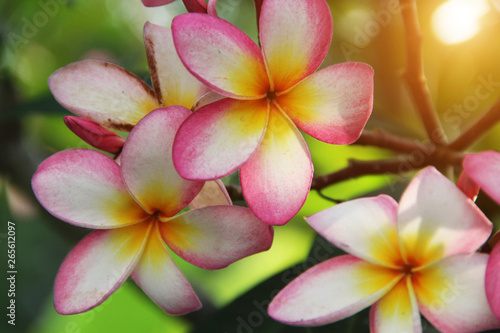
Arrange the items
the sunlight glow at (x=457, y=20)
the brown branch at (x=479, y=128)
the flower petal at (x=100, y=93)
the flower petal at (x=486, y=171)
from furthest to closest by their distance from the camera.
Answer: the sunlight glow at (x=457, y=20), the brown branch at (x=479, y=128), the flower petal at (x=100, y=93), the flower petal at (x=486, y=171)

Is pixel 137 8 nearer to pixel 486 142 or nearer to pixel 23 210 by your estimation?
pixel 23 210

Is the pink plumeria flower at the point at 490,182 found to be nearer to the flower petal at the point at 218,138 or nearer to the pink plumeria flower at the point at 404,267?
the pink plumeria flower at the point at 404,267

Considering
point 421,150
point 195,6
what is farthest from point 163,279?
point 421,150

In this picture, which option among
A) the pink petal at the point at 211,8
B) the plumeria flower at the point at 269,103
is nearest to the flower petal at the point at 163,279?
the plumeria flower at the point at 269,103

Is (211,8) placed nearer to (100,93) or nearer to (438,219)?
(100,93)

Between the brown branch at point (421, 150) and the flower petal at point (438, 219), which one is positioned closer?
the flower petal at point (438, 219)

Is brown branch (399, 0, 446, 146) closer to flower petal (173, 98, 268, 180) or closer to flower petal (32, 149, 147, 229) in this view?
flower petal (173, 98, 268, 180)

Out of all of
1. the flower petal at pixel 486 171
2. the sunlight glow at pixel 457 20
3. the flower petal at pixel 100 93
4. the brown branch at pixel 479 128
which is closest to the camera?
the flower petal at pixel 486 171
